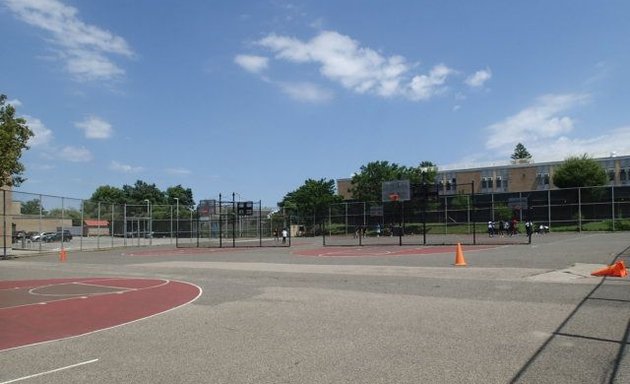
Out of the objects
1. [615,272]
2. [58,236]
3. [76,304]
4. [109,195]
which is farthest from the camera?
[109,195]

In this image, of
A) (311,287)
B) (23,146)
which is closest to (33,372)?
(311,287)

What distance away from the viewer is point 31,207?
3712cm

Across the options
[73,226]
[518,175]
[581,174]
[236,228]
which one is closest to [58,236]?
[73,226]

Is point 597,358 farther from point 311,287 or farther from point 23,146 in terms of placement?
point 23,146

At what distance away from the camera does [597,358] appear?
674 centimetres

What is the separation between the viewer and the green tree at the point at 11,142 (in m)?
28.2

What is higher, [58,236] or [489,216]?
[489,216]

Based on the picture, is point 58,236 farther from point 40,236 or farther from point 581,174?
point 581,174

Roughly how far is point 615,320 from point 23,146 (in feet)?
98.3

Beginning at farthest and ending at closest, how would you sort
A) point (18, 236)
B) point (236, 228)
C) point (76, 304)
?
point (236, 228) < point (18, 236) < point (76, 304)

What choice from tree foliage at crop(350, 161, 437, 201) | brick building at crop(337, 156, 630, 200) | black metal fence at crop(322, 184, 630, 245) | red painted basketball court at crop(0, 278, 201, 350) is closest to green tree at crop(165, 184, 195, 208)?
brick building at crop(337, 156, 630, 200)

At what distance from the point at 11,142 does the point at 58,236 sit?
→ 44.6ft

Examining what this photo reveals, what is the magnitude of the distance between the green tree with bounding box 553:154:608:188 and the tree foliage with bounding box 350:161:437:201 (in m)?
18.8

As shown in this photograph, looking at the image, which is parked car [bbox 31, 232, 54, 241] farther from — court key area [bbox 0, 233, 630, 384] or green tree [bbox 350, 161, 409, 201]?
green tree [bbox 350, 161, 409, 201]
